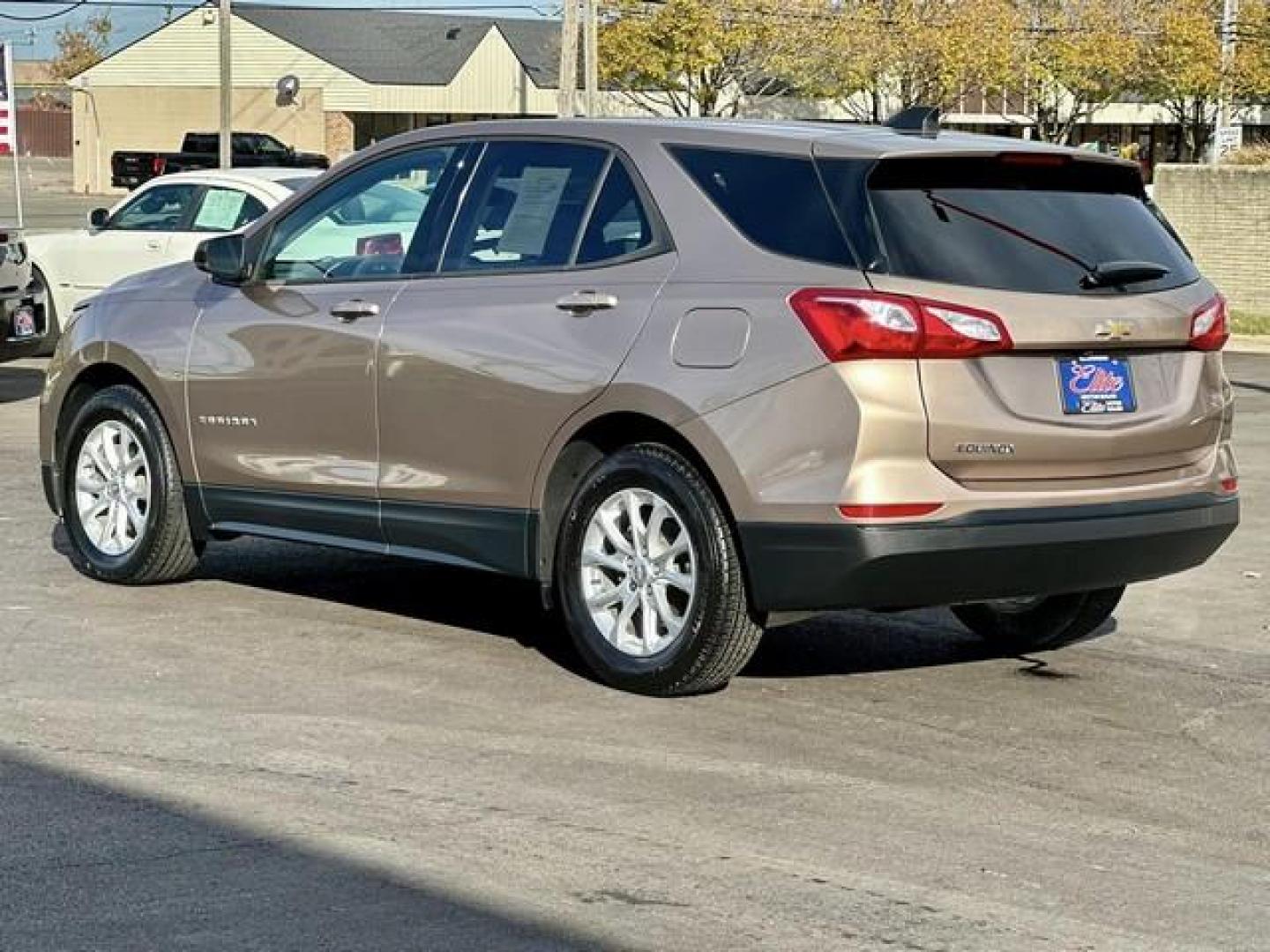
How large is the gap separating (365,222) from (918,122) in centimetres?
213

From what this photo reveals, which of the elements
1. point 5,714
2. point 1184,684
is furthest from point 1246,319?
point 5,714

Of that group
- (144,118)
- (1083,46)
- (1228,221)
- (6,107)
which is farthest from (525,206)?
(144,118)

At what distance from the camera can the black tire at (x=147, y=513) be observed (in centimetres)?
899

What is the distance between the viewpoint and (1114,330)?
23.3ft

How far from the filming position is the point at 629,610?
745cm

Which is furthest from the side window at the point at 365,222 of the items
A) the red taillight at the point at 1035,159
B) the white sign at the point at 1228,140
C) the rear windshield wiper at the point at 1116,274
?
the white sign at the point at 1228,140

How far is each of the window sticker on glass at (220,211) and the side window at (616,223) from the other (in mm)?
10313

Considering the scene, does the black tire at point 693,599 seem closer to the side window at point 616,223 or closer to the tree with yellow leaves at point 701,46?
the side window at point 616,223

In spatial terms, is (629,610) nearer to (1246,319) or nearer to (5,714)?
(5,714)

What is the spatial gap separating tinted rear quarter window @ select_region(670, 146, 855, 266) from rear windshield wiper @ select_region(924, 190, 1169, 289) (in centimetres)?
35

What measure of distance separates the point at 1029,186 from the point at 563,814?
2.66 metres

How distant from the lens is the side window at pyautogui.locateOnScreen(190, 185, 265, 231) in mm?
17500

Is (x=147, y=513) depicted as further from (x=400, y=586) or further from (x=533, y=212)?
(x=533, y=212)

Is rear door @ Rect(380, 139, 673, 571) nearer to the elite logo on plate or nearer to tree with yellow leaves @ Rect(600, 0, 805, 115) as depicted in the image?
the elite logo on plate
